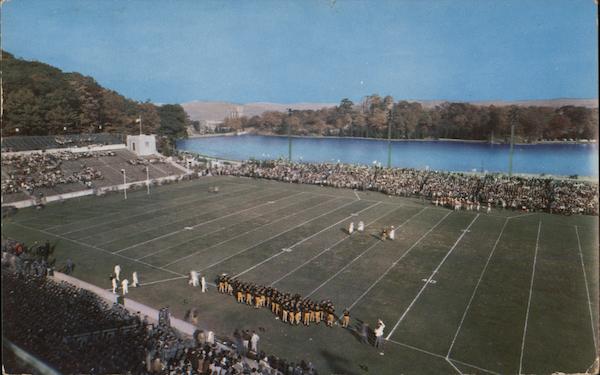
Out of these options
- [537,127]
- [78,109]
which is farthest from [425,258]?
[537,127]

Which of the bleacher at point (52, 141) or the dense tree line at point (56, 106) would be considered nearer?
the bleacher at point (52, 141)

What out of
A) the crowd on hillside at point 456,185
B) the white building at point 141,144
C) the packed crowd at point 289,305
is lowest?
the packed crowd at point 289,305

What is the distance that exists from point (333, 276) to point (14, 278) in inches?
604

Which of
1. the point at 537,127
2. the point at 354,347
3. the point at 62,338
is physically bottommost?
the point at 354,347

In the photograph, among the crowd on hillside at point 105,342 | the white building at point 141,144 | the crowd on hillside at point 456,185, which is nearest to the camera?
the crowd on hillside at point 105,342

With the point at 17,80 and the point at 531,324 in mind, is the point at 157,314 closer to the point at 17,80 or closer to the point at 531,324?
the point at 531,324

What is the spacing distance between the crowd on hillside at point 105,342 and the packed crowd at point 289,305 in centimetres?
273

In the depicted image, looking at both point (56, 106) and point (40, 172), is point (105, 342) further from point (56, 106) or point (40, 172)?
point (56, 106)

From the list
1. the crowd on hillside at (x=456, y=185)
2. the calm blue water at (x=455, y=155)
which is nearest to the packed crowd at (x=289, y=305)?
the crowd on hillside at (x=456, y=185)

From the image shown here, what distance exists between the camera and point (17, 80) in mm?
64000

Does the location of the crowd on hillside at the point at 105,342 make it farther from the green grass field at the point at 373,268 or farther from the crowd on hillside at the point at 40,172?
the crowd on hillside at the point at 40,172

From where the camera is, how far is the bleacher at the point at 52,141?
50.6 meters

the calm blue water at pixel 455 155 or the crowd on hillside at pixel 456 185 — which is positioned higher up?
the calm blue water at pixel 455 155

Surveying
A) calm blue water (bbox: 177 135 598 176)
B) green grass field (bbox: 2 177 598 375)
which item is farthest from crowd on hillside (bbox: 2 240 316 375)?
calm blue water (bbox: 177 135 598 176)
